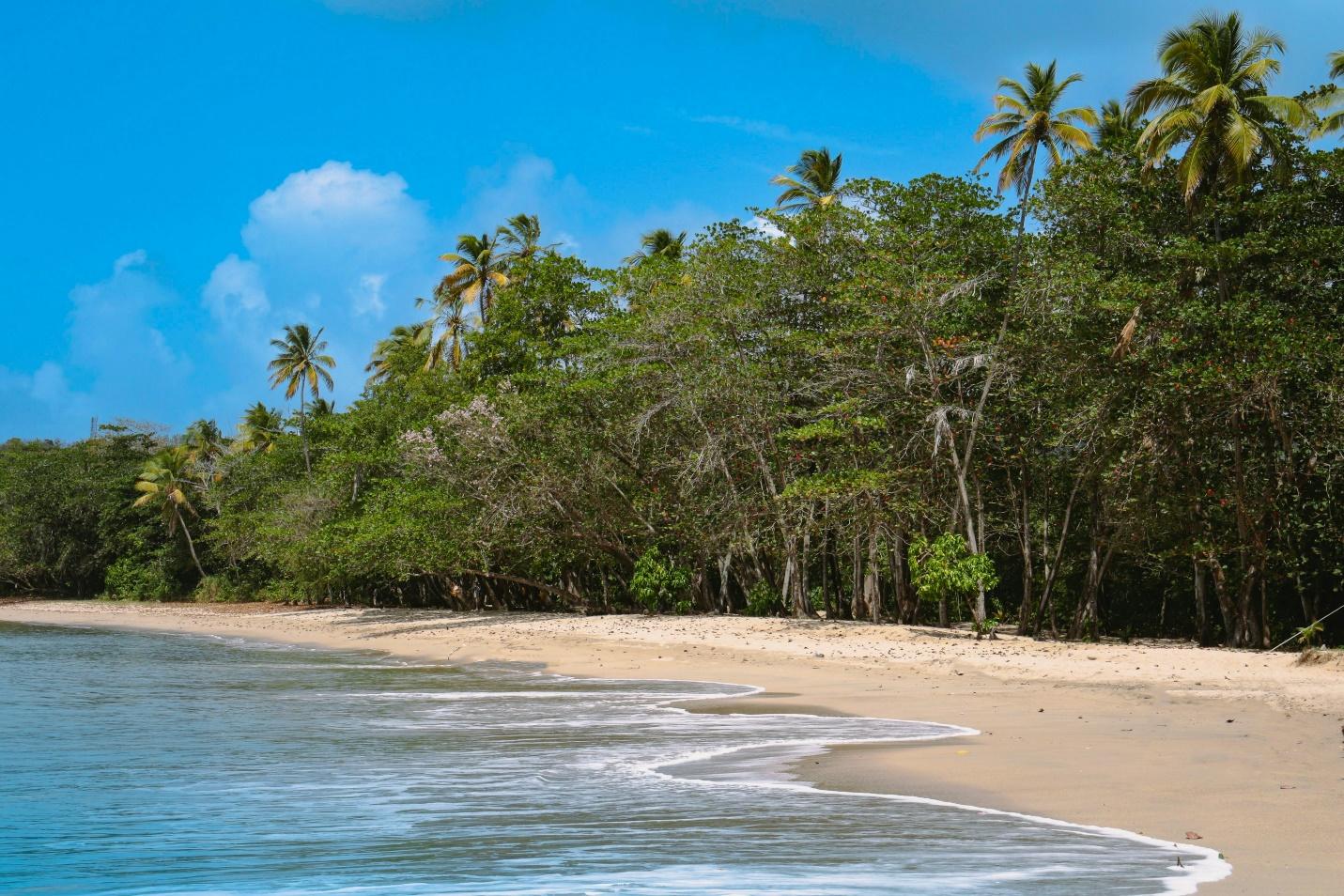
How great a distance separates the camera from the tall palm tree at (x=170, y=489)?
149 ft

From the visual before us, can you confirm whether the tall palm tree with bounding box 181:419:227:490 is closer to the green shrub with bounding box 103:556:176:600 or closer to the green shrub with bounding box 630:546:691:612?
the green shrub with bounding box 103:556:176:600

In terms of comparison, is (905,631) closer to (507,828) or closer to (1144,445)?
(1144,445)

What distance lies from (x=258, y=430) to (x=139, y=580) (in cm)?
853

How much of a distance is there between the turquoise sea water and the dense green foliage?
8.70m

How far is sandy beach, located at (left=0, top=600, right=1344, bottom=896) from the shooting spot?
5613mm

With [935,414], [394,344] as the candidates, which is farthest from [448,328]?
[935,414]

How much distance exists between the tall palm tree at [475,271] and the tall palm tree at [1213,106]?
2419 centimetres

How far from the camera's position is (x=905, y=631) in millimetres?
18672

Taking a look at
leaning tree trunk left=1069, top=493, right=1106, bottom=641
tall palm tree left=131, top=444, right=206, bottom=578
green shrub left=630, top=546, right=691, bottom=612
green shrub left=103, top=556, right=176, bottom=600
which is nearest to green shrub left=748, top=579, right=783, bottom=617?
green shrub left=630, top=546, right=691, bottom=612

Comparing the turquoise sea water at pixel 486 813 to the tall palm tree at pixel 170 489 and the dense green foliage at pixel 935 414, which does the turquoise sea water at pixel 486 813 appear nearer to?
the dense green foliage at pixel 935 414

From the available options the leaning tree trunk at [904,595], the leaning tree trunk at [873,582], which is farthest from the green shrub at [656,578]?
the leaning tree trunk at [904,595]

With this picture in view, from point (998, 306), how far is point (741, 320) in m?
4.82

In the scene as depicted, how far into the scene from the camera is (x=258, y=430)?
2068 inches

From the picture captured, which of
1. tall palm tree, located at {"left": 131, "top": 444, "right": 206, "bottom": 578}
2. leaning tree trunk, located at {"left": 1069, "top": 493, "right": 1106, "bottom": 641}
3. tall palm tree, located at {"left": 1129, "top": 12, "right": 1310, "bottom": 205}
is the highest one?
tall palm tree, located at {"left": 1129, "top": 12, "right": 1310, "bottom": 205}
